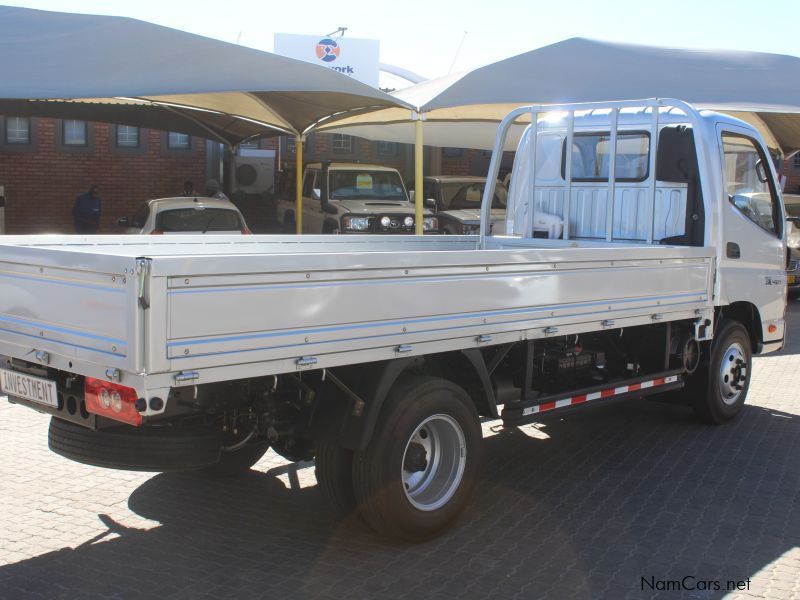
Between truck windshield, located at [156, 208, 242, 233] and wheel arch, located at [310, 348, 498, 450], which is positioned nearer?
wheel arch, located at [310, 348, 498, 450]

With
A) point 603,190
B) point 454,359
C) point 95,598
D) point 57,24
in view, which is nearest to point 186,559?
point 95,598

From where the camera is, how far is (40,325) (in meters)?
4.16

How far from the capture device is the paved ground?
14.1ft

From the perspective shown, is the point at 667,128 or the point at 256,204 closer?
the point at 667,128

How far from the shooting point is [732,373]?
750cm

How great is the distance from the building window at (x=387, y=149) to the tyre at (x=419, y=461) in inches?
830

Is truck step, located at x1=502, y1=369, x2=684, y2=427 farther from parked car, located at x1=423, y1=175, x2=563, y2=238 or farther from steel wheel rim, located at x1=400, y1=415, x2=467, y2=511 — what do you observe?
parked car, located at x1=423, y1=175, x2=563, y2=238

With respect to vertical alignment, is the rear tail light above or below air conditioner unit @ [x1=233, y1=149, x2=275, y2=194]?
below

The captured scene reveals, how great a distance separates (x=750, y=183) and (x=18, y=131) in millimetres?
17590

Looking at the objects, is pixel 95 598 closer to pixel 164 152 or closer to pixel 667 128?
pixel 667 128

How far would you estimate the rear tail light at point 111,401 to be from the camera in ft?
12.3

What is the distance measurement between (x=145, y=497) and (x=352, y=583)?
1807mm

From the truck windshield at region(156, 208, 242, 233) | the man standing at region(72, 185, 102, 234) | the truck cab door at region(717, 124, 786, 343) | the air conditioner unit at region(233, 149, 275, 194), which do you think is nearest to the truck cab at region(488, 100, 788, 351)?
the truck cab door at region(717, 124, 786, 343)

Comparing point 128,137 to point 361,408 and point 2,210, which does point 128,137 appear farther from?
point 361,408
